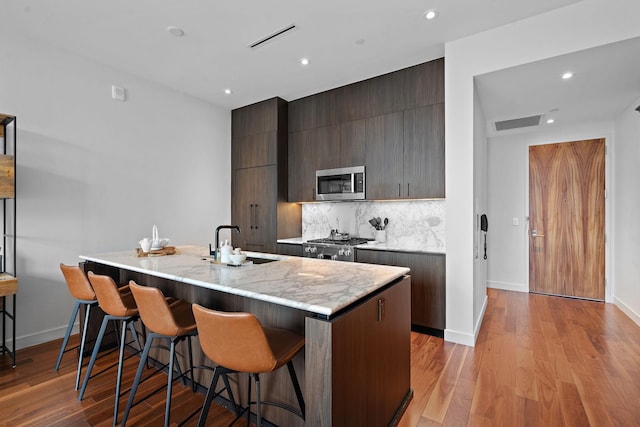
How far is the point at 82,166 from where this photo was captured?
327 centimetres

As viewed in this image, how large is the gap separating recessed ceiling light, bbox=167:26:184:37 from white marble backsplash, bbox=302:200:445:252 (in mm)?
2723

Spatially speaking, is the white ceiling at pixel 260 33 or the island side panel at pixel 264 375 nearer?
the island side panel at pixel 264 375

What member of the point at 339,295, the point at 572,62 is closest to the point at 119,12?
the point at 339,295

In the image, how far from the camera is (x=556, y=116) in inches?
159

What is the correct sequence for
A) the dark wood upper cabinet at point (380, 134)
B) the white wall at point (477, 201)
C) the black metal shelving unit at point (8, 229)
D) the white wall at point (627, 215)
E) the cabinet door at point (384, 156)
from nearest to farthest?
the black metal shelving unit at point (8, 229), the white wall at point (477, 201), the dark wood upper cabinet at point (380, 134), the white wall at point (627, 215), the cabinet door at point (384, 156)

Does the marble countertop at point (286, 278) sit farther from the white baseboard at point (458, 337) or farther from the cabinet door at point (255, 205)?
the cabinet door at point (255, 205)

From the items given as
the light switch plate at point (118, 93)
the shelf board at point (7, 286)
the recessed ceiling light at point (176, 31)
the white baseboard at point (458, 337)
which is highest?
the recessed ceiling light at point (176, 31)

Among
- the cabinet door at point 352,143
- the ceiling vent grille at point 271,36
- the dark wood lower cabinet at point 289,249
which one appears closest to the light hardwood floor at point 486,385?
the dark wood lower cabinet at point 289,249

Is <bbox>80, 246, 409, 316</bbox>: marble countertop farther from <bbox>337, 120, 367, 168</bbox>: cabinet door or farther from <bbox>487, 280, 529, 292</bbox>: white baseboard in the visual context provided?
<bbox>487, 280, 529, 292</bbox>: white baseboard

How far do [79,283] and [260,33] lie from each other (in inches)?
103

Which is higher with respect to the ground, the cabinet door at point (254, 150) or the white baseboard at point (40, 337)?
the cabinet door at point (254, 150)

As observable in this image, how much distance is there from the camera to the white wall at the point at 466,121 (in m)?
2.57

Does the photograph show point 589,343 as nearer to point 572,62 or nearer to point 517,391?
point 517,391

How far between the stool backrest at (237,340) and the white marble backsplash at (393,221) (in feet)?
8.00
